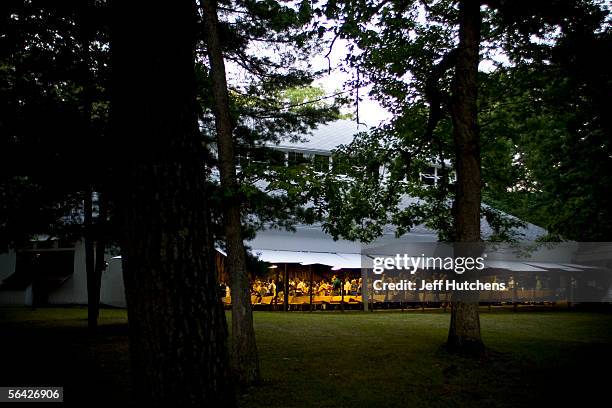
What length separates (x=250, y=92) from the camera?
10.2 m

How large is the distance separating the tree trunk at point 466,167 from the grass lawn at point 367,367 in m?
0.65

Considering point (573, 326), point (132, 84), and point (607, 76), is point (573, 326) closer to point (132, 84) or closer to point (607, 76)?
point (607, 76)

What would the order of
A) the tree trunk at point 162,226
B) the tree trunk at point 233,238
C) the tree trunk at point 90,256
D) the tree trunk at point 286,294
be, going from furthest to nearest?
the tree trunk at point 286,294, the tree trunk at point 90,256, the tree trunk at point 233,238, the tree trunk at point 162,226

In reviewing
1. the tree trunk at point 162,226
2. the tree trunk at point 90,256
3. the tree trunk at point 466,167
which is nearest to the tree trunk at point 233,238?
the tree trunk at point 162,226

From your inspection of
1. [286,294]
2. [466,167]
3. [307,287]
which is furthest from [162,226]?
[307,287]

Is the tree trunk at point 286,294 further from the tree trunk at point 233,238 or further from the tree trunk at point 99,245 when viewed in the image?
the tree trunk at point 233,238

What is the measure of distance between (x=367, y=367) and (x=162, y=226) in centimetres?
637

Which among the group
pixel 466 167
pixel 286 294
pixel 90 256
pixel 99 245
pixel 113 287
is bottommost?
pixel 286 294

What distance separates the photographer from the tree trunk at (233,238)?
6941mm

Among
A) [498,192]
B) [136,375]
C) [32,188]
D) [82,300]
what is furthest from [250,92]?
[82,300]

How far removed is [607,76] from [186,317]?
8.83 meters

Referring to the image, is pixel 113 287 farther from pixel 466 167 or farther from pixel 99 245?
pixel 466 167

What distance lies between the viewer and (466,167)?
9.62 m

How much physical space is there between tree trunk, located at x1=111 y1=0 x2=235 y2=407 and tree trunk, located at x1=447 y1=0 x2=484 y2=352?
7604 millimetres
